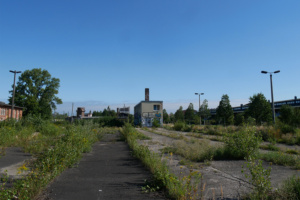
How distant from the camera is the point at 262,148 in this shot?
14.0 m

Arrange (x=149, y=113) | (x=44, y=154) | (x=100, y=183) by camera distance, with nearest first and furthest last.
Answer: (x=100, y=183) < (x=44, y=154) < (x=149, y=113)

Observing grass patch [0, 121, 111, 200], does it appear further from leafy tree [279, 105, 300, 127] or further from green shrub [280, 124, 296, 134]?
leafy tree [279, 105, 300, 127]

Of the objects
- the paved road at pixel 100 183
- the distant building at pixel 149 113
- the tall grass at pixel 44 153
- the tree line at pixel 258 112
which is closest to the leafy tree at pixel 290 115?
the tree line at pixel 258 112

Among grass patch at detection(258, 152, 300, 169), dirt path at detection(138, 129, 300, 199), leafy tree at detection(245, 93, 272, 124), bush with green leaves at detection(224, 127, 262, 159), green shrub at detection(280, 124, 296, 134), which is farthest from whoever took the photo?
leafy tree at detection(245, 93, 272, 124)

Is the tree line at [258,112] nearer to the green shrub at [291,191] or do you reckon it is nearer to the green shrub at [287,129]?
the green shrub at [287,129]

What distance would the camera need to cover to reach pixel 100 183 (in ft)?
19.2

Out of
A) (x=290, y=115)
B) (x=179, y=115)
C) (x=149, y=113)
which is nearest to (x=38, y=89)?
(x=149, y=113)

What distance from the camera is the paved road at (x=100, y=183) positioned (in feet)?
15.9

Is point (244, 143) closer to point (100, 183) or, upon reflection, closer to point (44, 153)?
point (100, 183)

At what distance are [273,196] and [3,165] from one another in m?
8.57

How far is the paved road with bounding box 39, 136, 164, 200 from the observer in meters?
4.85

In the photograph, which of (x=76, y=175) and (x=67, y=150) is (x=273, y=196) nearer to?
(x=76, y=175)

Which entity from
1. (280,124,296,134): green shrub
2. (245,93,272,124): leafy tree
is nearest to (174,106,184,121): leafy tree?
(245,93,272,124): leafy tree

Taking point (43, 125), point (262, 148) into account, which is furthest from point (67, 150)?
point (43, 125)
